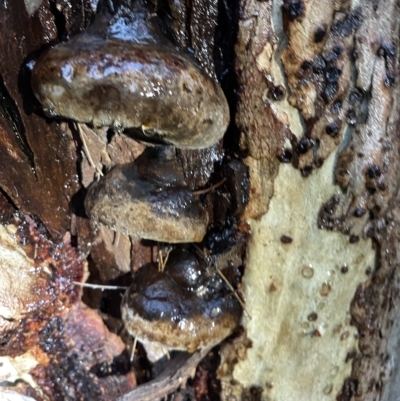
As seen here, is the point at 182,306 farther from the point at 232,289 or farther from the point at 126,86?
the point at 126,86

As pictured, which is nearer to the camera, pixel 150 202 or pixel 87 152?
pixel 150 202

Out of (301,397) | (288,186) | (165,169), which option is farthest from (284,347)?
(165,169)

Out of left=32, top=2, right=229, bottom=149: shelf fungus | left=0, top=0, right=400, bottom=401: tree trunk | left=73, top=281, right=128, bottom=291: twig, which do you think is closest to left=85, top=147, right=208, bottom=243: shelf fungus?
left=0, top=0, right=400, bottom=401: tree trunk

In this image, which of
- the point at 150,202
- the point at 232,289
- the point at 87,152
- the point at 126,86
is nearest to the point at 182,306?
the point at 232,289

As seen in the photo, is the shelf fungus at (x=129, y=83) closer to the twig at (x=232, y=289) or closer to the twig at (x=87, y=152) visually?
the twig at (x=87, y=152)

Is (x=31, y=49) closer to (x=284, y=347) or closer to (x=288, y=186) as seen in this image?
(x=288, y=186)

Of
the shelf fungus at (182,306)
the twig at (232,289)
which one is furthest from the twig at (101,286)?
the twig at (232,289)
